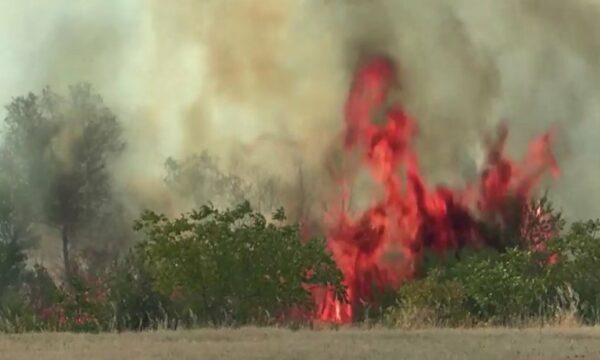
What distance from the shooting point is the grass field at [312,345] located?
15344 mm

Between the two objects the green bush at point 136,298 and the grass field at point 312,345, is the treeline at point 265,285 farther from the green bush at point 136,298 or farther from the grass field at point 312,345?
the grass field at point 312,345

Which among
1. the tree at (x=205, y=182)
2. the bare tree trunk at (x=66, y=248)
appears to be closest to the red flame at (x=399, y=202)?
the tree at (x=205, y=182)

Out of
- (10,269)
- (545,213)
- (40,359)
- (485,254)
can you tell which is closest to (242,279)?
(485,254)

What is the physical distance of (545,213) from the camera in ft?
115

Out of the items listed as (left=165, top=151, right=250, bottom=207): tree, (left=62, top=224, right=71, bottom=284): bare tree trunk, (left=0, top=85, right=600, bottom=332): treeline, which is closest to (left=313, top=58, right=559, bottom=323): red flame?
(left=0, top=85, right=600, bottom=332): treeline

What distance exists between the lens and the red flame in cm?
3434

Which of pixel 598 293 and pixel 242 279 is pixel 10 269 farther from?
pixel 598 293

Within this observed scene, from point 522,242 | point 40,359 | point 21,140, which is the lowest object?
point 40,359

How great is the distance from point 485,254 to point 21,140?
21.6m

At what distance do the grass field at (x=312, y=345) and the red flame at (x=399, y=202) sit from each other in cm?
1288

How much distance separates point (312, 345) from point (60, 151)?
98.8 feet

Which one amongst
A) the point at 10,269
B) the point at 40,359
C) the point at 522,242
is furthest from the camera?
the point at 10,269

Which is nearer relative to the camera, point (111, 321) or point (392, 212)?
point (111, 321)

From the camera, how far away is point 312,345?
55.1ft
